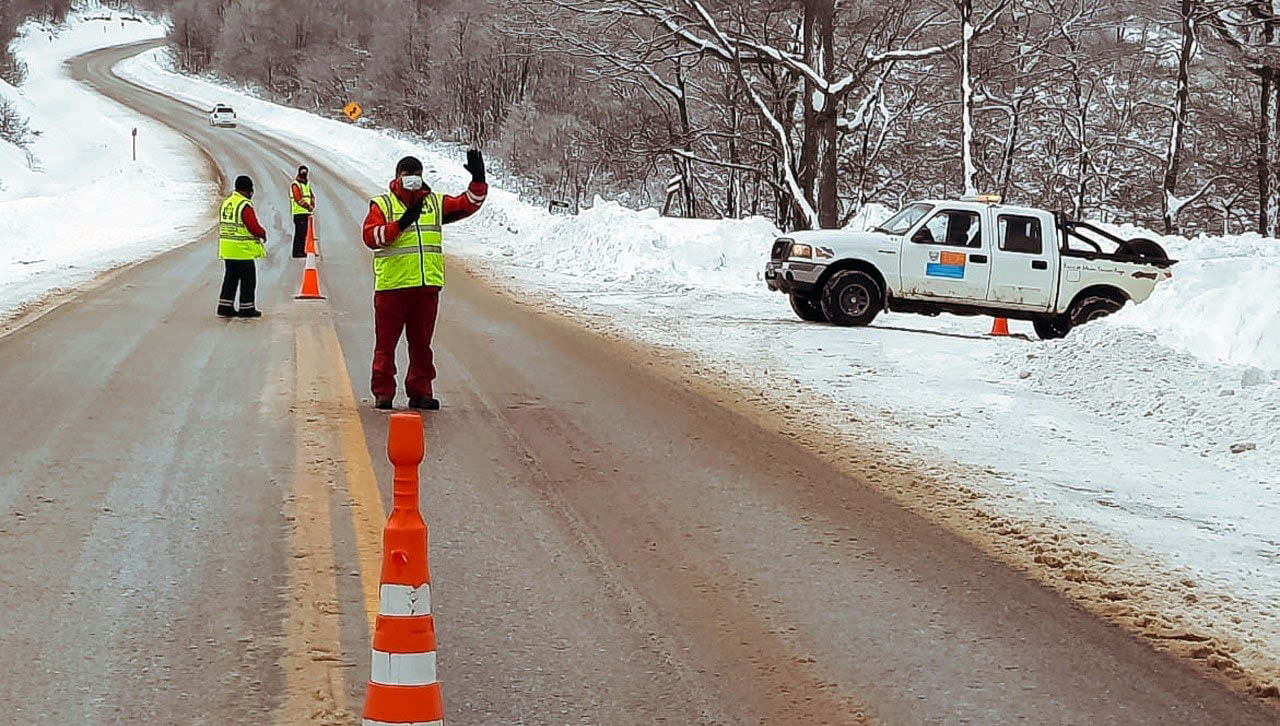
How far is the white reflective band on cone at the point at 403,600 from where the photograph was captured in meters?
3.35

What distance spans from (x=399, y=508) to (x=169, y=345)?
364 inches

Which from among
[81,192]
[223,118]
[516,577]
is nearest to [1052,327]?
[516,577]

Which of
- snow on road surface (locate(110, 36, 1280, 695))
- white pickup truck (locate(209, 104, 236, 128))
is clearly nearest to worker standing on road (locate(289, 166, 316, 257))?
snow on road surface (locate(110, 36, 1280, 695))

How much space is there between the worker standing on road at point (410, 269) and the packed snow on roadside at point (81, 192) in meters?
6.79

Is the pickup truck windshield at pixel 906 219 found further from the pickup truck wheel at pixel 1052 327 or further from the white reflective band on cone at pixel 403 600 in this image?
the white reflective band on cone at pixel 403 600

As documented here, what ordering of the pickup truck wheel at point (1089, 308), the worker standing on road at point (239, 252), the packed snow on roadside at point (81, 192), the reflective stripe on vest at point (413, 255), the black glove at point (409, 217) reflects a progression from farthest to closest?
1. the packed snow on roadside at point (81, 192)
2. the pickup truck wheel at point (1089, 308)
3. the worker standing on road at point (239, 252)
4. the reflective stripe on vest at point (413, 255)
5. the black glove at point (409, 217)

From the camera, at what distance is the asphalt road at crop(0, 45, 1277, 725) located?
423 centimetres

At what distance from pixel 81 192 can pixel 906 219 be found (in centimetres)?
2635

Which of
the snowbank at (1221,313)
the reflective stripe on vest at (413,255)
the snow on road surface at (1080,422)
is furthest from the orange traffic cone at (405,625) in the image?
the snowbank at (1221,313)

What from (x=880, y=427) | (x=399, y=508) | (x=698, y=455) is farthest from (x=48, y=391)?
(x=399, y=508)

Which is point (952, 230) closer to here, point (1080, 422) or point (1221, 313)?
point (1221, 313)

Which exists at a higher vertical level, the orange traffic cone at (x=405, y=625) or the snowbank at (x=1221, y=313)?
the snowbank at (x=1221, y=313)

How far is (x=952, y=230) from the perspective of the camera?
1590cm

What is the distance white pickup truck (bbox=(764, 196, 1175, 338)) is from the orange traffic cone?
12.4 m
